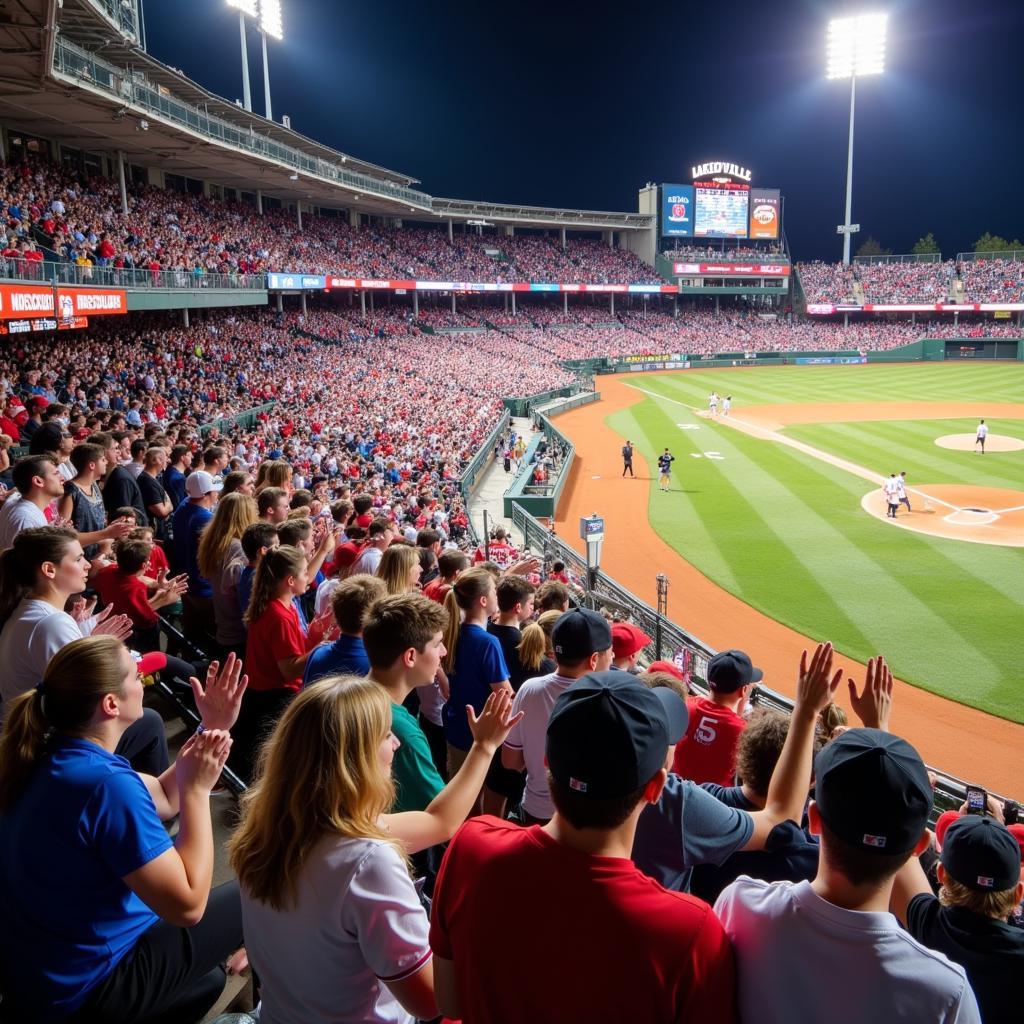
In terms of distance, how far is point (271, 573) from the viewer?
17.4 feet

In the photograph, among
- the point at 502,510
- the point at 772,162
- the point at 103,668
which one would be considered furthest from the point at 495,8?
the point at 103,668

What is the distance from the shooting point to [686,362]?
246 ft

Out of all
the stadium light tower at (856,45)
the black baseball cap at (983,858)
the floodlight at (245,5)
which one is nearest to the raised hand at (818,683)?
the black baseball cap at (983,858)

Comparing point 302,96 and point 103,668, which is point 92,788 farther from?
point 302,96

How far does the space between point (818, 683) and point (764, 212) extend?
9460cm

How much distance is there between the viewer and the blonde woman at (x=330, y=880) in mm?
2371

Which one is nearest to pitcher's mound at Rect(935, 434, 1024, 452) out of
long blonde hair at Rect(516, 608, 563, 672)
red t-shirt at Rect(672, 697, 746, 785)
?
long blonde hair at Rect(516, 608, 563, 672)

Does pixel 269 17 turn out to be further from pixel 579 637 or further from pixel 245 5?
pixel 579 637

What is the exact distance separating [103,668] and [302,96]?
253ft

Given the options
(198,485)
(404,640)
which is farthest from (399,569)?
(198,485)

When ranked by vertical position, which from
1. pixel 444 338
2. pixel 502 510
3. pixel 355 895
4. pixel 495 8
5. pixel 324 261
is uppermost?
pixel 495 8

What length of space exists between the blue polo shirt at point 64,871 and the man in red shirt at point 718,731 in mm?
2991

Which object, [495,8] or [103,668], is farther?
[495,8]

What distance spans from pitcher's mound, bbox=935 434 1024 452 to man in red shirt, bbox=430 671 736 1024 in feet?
121
